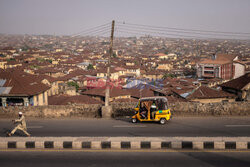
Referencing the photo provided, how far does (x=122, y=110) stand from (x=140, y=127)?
304cm

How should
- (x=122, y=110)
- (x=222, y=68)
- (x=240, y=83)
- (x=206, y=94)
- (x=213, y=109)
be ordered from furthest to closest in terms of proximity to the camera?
1. (x=222, y=68)
2. (x=240, y=83)
3. (x=206, y=94)
4. (x=122, y=110)
5. (x=213, y=109)

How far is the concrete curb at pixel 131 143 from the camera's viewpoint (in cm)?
812

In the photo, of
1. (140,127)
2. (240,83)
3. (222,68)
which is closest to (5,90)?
(140,127)

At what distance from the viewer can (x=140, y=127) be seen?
37.8 ft

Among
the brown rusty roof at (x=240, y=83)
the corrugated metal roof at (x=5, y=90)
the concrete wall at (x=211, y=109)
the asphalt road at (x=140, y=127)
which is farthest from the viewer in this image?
the brown rusty roof at (x=240, y=83)

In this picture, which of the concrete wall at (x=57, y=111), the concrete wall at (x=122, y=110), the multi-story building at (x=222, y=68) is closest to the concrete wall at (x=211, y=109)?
the concrete wall at (x=122, y=110)

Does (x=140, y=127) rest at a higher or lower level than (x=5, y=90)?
lower

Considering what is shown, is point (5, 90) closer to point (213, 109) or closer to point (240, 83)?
point (213, 109)

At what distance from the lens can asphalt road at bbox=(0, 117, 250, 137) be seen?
33.7 feet

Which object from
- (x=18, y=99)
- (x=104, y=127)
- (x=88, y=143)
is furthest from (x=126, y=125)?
(x=18, y=99)

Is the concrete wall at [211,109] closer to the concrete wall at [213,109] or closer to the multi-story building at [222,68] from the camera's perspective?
the concrete wall at [213,109]

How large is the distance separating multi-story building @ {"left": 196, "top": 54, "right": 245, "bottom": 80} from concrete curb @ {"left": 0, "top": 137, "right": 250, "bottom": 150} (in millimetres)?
61122

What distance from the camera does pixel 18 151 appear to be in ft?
27.8

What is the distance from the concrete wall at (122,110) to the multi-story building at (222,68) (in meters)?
55.3
